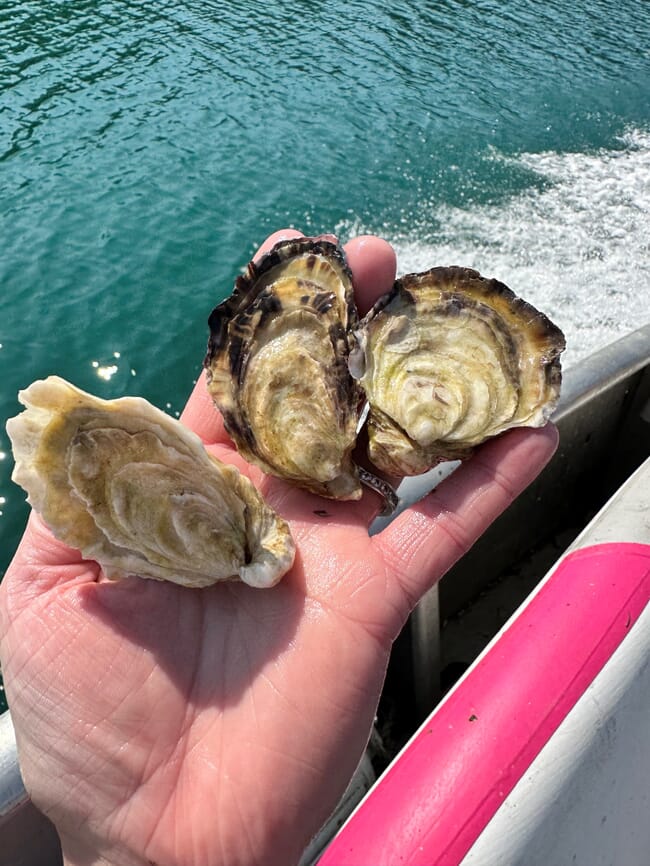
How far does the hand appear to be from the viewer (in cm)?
204

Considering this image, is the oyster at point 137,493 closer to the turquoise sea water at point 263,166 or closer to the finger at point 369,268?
the finger at point 369,268

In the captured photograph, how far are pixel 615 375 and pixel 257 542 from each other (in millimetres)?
2671

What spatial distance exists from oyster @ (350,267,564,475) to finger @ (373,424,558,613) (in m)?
0.08

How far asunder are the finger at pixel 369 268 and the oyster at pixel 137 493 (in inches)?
42.1

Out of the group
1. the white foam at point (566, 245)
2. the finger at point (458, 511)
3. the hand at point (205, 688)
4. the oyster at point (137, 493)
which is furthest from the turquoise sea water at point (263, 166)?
the finger at point (458, 511)

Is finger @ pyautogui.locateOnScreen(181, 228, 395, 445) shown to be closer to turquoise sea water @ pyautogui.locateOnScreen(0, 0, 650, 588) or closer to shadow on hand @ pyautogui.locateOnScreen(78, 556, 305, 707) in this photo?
shadow on hand @ pyautogui.locateOnScreen(78, 556, 305, 707)

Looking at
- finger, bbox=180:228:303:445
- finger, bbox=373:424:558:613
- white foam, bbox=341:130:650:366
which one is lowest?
white foam, bbox=341:130:650:366

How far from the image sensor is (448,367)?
2715 millimetres

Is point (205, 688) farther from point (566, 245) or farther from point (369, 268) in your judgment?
point (566, 245)

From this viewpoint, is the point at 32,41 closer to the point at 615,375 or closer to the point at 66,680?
the point at 615,375

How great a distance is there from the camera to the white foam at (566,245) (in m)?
7.33

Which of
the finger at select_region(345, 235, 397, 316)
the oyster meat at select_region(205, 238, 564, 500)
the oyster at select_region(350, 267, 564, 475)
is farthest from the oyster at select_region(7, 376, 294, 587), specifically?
the finger at select_region(345, 235, 397, 316)

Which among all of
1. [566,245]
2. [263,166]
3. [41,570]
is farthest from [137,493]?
[263,166]

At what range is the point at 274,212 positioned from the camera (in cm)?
850
